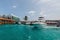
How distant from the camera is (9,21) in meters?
53.4

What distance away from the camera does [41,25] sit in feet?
95.9

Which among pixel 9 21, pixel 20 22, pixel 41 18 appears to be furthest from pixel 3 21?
pixel 41 18

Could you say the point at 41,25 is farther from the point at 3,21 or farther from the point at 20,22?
the point at 20,22

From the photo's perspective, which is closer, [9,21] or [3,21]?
[3,21]

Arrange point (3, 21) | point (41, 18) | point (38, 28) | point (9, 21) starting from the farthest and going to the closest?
point (9, 21) → point (3, 21) → point (41, 18) → point (38, 28)

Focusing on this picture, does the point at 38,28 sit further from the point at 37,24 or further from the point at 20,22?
the point at 20,22

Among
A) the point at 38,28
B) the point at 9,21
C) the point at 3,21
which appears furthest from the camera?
the point at 9,21

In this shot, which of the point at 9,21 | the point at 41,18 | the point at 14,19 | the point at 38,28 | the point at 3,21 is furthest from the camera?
the point at 14,19

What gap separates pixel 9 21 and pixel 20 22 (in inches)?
188

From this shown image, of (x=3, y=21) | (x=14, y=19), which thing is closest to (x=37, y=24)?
(x=3, y=21)

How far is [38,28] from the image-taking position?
94.8ft

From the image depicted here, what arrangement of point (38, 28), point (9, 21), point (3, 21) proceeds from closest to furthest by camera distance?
1. point (38, 28)
2. point (3, 21)
3. point (9, 21)

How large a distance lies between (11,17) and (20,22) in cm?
459

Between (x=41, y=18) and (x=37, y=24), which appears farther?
(x=41, y=18)
